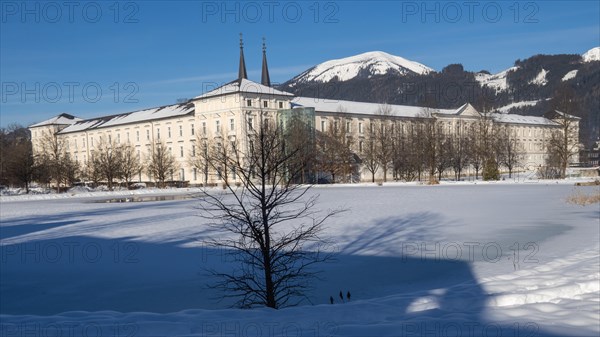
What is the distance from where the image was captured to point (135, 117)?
80.1 meters

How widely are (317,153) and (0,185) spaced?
41664 mm

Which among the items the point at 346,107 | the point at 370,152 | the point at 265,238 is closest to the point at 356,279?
the point at 265,238

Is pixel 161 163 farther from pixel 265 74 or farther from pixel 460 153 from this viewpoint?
pixel 460 153

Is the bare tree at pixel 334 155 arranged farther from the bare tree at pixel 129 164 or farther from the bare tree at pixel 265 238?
the bare tree at pixel 265 238

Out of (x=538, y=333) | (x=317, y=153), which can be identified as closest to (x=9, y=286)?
(x=538, y=333)

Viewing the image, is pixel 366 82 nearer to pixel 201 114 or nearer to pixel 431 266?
Result: pixel 201 114

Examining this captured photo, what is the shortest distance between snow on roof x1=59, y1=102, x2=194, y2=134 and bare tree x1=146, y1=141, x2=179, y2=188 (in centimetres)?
511

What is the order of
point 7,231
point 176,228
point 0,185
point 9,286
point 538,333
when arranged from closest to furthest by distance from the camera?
point 538,333 < point 9,286 < point 176,228 < point 7,231 < point 0,185

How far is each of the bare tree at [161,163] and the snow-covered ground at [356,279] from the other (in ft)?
142

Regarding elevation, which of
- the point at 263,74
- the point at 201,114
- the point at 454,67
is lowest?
the point at 201,114

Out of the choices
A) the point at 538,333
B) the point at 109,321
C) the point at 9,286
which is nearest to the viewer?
the point at 538,333

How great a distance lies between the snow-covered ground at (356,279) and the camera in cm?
609

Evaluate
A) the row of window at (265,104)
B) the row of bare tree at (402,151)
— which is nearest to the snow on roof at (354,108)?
the row of bare tree at (402,151)

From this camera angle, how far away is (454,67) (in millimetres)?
162125
